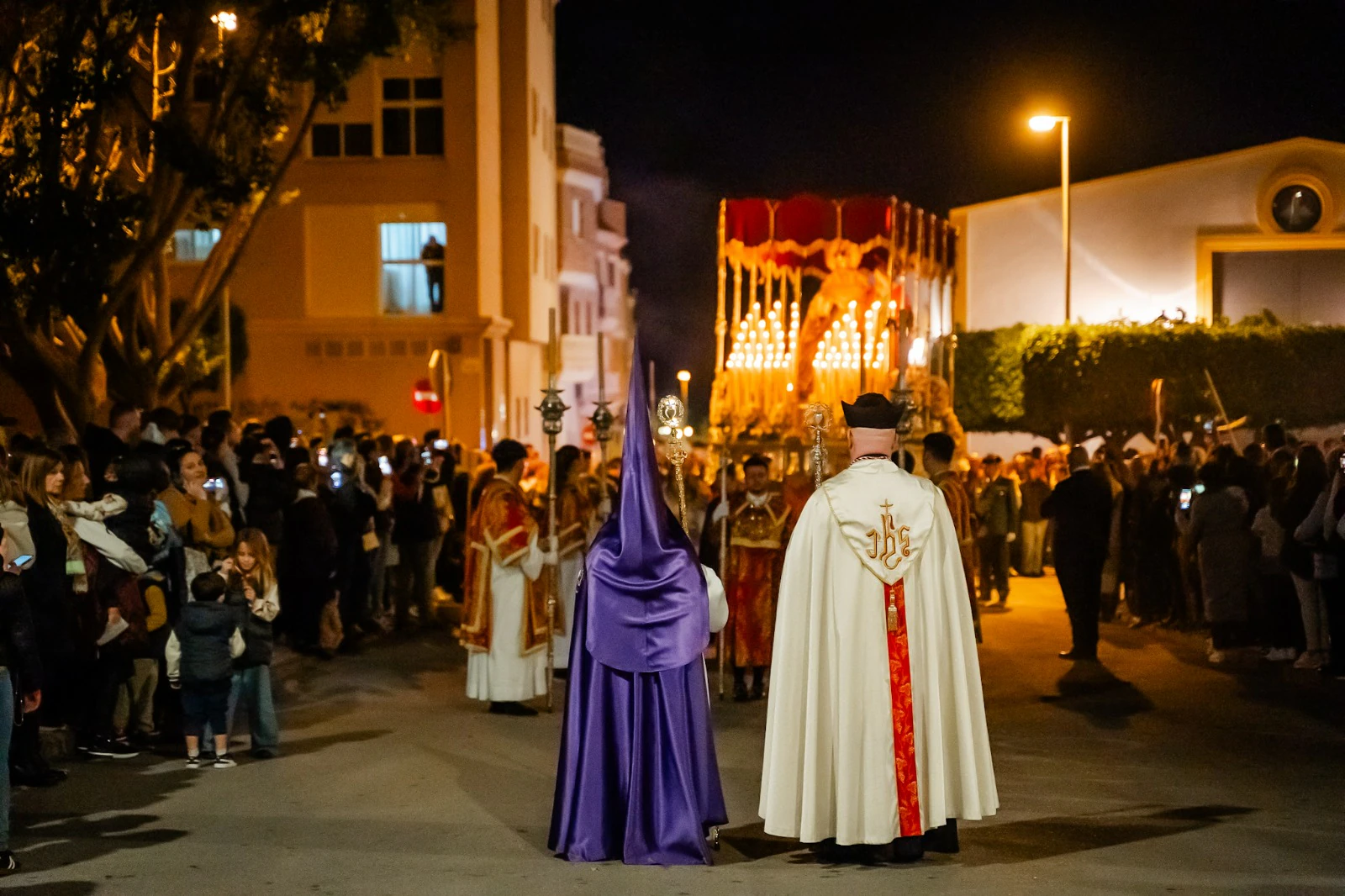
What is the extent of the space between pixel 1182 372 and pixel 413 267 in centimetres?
1524

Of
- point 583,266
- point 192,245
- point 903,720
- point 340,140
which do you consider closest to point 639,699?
point 903,720

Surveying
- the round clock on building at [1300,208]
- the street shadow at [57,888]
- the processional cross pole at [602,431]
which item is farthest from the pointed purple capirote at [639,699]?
the round clock on building at [1300,208]

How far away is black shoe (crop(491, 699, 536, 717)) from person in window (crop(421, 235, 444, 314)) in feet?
76.4

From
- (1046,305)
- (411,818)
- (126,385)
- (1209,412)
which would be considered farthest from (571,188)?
(411,818)

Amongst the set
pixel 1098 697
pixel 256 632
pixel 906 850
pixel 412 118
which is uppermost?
pixel 412 118

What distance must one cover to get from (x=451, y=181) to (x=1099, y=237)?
16140mm

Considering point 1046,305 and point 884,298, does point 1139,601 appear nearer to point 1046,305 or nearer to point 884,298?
point 884,298

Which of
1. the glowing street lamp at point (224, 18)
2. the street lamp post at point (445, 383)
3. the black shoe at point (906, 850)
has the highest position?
the glowing street lamp at point (224, 18)

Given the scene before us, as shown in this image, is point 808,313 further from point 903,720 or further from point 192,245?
point 903,720

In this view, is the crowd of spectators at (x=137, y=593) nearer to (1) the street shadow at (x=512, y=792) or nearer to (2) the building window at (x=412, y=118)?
(1) the street shadow at (x=512, y=792)

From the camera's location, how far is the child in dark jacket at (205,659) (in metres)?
10.7

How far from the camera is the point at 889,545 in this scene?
8.22 m

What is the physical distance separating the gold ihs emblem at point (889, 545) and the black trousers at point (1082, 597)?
7.53 meters

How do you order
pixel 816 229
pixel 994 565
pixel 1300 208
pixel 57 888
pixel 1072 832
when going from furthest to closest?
pixel 1300 208, pixel 816 229, pixel 994 565, pixel 1072 832, pixel 57 888
